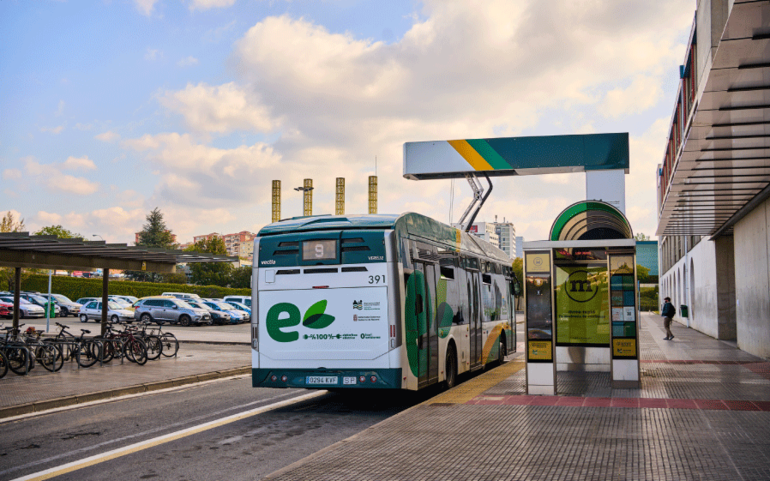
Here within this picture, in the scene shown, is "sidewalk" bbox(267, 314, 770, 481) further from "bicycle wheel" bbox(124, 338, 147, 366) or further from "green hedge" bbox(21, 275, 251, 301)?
"green hedge" bbox(21, 275, 251, 301)

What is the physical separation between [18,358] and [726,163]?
15.6 m

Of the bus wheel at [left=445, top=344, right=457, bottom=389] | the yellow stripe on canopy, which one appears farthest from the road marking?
the yellow stripe on canopy

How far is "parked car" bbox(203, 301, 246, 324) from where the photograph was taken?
148 feet

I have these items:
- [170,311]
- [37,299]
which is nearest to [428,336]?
[170,311]

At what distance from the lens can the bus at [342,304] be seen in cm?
1014

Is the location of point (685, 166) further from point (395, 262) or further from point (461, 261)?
point (395, 262)

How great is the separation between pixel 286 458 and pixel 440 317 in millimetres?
5251

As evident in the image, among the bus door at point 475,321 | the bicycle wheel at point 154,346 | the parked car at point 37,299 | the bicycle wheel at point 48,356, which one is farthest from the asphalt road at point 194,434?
the parked car at point 37,299

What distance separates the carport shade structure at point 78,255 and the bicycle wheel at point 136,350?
1422 millimetres

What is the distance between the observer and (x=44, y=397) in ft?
38.5

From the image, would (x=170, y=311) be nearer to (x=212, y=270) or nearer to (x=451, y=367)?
(x=451, y=367)

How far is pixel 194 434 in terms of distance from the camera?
8.88 m

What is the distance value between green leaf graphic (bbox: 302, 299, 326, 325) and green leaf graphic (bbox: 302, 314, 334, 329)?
0.11 feet

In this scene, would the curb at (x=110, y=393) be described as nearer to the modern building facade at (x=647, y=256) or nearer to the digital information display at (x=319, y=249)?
the digital information display at (x=319, y=249)
